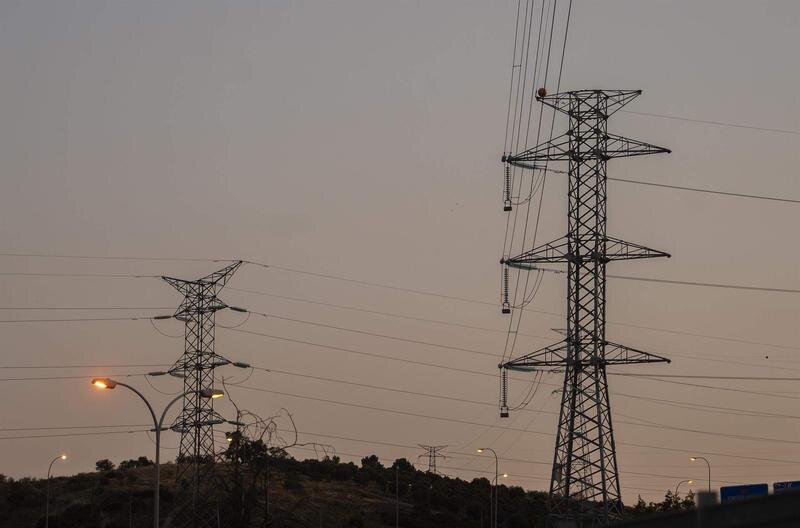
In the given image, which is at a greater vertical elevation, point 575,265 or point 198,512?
point 575,265

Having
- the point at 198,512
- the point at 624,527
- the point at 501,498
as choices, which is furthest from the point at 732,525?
the point at 501,498

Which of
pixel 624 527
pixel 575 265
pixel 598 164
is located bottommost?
pixel 624 527

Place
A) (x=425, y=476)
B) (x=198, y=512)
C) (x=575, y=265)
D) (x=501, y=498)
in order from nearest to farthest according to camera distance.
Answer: (x=575, y=265) → (x=198, y=512) → (x=501, y=498) → (x=425, y=476)

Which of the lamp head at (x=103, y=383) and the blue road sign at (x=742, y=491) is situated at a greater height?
the lamp head at (x=103, y=383)

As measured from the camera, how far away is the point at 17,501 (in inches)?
4983

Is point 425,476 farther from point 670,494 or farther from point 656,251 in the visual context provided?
point 656,251

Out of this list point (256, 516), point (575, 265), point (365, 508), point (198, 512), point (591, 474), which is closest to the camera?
point (591, 474)

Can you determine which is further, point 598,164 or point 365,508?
point 365,508

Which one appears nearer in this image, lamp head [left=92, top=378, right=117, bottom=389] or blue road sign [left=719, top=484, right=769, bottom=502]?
lamp head [left=92, top=378, right=117, bottom=389]

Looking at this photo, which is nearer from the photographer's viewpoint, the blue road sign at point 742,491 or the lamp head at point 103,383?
the lamp head at point 103,383

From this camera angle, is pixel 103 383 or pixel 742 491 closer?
pixel 103 383

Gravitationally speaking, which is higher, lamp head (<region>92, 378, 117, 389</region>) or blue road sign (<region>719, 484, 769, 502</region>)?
lamp head (<region>92, 378, 117, 389</region>)

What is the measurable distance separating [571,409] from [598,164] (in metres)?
12.9

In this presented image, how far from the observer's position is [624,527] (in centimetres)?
2973
